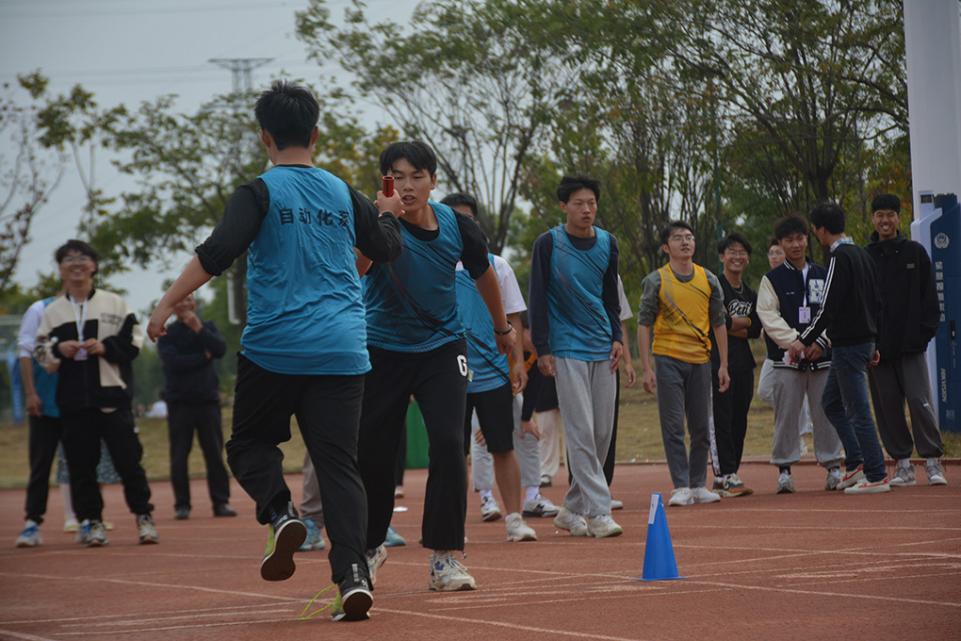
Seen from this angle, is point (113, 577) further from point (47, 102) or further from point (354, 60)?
point (47, 102)

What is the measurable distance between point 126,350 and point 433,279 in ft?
17.7

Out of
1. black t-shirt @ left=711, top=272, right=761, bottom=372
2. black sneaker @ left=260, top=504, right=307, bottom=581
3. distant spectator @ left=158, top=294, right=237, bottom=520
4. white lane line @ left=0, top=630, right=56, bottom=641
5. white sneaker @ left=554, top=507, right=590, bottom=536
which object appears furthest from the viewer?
distant spectator @ left=158, top=294, right=237, bottom=520

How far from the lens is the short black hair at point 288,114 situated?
5871mm

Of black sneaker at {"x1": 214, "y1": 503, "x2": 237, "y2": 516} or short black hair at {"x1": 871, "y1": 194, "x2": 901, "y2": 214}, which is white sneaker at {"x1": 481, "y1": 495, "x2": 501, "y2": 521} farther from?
black sneaker at {"x1": 214, "y1": 503, "x2": 237, "y2": 516}

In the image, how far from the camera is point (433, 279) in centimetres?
682

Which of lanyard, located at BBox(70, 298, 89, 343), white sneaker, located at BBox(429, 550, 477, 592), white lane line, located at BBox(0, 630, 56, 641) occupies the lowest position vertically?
white lane line, located at BBox(0, 630, 56, 641)

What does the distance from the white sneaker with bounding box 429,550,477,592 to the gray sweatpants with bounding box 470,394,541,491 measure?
4623 millimetres

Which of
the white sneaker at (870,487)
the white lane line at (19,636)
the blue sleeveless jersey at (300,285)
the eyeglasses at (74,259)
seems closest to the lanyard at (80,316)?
the eyeglasses at (74,259)

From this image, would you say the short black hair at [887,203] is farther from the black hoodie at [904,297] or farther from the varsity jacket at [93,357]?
the varsity jacket at [93,357]

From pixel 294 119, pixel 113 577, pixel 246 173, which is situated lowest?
pixel 113 577

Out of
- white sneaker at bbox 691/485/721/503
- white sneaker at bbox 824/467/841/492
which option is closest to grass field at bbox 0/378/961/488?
white sneaker at bbox 824/467/841/492

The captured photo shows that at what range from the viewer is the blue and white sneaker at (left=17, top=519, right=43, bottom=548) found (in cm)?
1229

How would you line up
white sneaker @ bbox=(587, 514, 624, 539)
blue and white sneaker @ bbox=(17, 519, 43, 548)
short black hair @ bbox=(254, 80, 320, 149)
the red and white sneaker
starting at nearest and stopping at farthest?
short black hair @ bbox=(254, 80, 320, 149)
white sneaker @ bbox=(587, 514, 624, 539)
the red and white sneaker
blue and white sneaker @ bbox=(17, 519, 43, 548)

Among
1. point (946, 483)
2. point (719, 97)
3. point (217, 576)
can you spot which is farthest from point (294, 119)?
point (719, 97)
